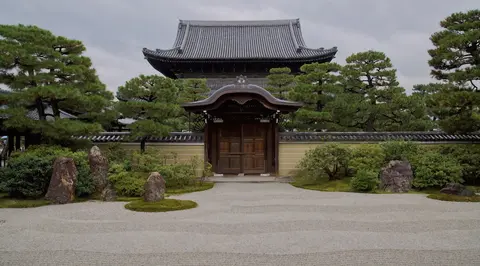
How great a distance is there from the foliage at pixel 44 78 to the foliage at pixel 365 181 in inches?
350

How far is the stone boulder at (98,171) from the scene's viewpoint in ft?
35.1

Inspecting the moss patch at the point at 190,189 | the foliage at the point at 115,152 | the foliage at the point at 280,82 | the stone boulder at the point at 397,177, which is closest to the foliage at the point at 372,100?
the foliage at the point at 280,82

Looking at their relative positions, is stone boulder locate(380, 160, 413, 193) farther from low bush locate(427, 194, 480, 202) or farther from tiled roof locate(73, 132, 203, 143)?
tiled roof locate(73, 132, 203, 143)

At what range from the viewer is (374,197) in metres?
10.5

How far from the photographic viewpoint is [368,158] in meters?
12.8

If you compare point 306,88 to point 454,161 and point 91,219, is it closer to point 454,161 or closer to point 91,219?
point 454,161

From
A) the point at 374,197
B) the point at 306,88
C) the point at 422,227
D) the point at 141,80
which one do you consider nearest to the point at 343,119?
the point at 306,88

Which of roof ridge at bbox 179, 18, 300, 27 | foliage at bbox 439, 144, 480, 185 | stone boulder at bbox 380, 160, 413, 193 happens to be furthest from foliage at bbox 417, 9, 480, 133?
roof ridge at bbox 179, 18, 300, 27

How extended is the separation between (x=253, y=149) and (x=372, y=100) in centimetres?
582

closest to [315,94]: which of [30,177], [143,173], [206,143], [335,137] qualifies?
[335,137]

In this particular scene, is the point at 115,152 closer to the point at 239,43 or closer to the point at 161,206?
the point at 161,206

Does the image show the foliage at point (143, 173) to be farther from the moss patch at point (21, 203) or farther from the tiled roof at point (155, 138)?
the moss patch at point (21, 203)

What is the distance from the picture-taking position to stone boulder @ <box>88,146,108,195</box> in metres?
10.7

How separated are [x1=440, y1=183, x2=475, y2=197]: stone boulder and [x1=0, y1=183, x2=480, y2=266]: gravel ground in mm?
1278
